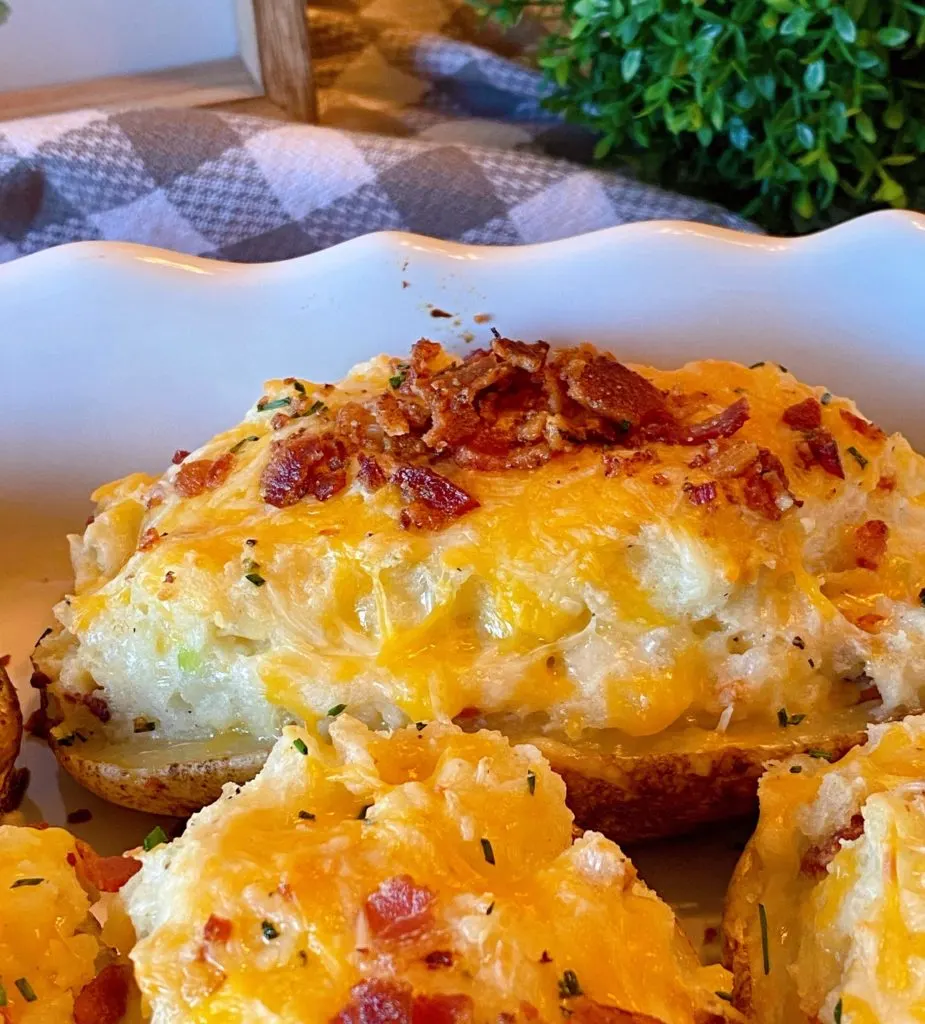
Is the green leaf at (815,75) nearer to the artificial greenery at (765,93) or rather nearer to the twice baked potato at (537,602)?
the artificial greenery at (765,93)

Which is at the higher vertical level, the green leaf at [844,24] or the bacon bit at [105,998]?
the green leaf at [844,24]

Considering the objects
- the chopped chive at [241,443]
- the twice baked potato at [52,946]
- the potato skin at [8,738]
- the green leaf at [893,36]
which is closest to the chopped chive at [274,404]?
the chopped chive at [241,443]

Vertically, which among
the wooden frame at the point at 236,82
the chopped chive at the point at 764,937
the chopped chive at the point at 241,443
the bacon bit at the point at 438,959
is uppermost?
the wooden frame at the point at 236,82

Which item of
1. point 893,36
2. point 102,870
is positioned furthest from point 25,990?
point 893,36

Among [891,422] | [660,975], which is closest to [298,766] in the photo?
[660,975]

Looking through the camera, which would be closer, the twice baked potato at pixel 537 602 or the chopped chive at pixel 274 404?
the twice baked potato at pixel 537 602

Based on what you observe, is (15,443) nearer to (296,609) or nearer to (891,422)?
(296,609)
